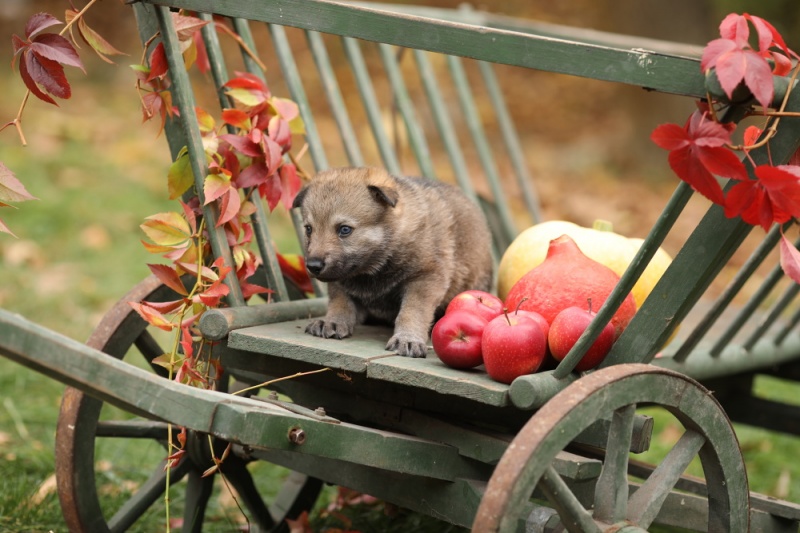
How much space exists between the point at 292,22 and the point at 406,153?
6.71m

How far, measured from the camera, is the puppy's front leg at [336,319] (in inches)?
90.7

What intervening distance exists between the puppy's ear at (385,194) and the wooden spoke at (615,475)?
0.77 metres

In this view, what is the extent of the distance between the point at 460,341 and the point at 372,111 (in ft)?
4.91

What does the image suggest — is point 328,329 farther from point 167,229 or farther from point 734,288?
point 734,288

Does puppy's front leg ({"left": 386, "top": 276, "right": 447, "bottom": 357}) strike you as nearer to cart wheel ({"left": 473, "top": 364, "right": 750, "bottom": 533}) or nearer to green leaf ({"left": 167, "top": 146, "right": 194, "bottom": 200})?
cart wheel ({"left": 473, "top": 364, "right": 750, "bottom": 533})

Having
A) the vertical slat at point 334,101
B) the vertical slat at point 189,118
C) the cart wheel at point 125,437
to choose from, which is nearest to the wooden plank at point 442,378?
the vertical slat at point 189,118

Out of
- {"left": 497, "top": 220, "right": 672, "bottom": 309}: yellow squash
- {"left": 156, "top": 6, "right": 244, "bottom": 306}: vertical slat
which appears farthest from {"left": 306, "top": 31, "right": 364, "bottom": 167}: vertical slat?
{"left": 156, "top": 6, "right": 244, "bottom": 306}: vertical slat

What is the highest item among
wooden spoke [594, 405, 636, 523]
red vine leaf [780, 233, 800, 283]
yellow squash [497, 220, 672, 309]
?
red vine leaf [780, 233, 800, 283]

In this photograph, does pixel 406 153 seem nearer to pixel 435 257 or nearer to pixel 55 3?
pixel 55 3

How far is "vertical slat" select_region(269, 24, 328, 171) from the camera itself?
2824 mm

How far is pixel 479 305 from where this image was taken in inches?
87.0

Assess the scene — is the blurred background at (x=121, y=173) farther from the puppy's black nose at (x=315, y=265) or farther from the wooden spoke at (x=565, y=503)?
the wooden spoke at (x=565, y=503)

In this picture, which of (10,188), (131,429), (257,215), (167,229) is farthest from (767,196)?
(131,429)

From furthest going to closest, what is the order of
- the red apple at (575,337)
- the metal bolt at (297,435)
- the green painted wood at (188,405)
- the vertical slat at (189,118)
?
the vertical slat at (189,118) < the red apple at (575,337) < the metal bolt at (297,435) < the green painted wood at (188,405)
